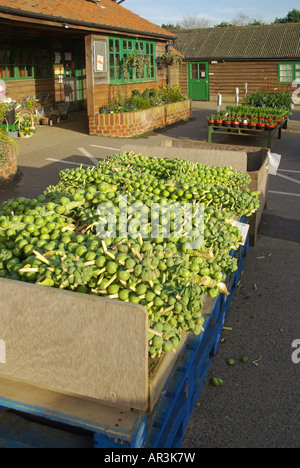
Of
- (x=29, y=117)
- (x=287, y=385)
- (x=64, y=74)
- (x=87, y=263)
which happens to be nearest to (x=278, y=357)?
(x=287, y=385)

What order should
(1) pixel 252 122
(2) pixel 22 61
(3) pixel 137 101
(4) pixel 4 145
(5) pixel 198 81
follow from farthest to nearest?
(5) pixel 198 81
(3) pixel 137 101
(2) pixel 22 61
(1) pixel 252 122
(4) pixel 4 145

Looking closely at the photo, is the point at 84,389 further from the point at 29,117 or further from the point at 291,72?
the point at 291,72

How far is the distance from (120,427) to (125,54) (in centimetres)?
1707

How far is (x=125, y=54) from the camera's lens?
17359 mm

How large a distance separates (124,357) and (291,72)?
2879 cm

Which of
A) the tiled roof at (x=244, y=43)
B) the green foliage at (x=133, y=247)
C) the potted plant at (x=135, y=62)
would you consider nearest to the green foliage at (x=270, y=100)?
the potted plant at (x=135, y=62)

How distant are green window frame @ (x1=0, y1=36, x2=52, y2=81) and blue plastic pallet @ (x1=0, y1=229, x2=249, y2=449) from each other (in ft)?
47.1

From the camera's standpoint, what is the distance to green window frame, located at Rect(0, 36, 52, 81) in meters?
15.1

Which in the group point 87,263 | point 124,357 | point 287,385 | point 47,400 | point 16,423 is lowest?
point 287,385

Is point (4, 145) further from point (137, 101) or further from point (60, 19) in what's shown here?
point (137, 101)

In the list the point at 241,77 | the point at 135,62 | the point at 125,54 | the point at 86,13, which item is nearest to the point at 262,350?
the point at 86,13

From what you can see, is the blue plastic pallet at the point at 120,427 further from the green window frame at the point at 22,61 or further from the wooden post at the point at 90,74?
the green window frame at the point at 22,61

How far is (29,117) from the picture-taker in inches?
588

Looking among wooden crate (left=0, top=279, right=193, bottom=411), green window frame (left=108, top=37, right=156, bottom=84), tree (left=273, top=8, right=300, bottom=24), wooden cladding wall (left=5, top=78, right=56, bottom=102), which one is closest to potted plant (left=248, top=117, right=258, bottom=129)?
green window frame (left=108, top=37, right=156, bottom=84)
